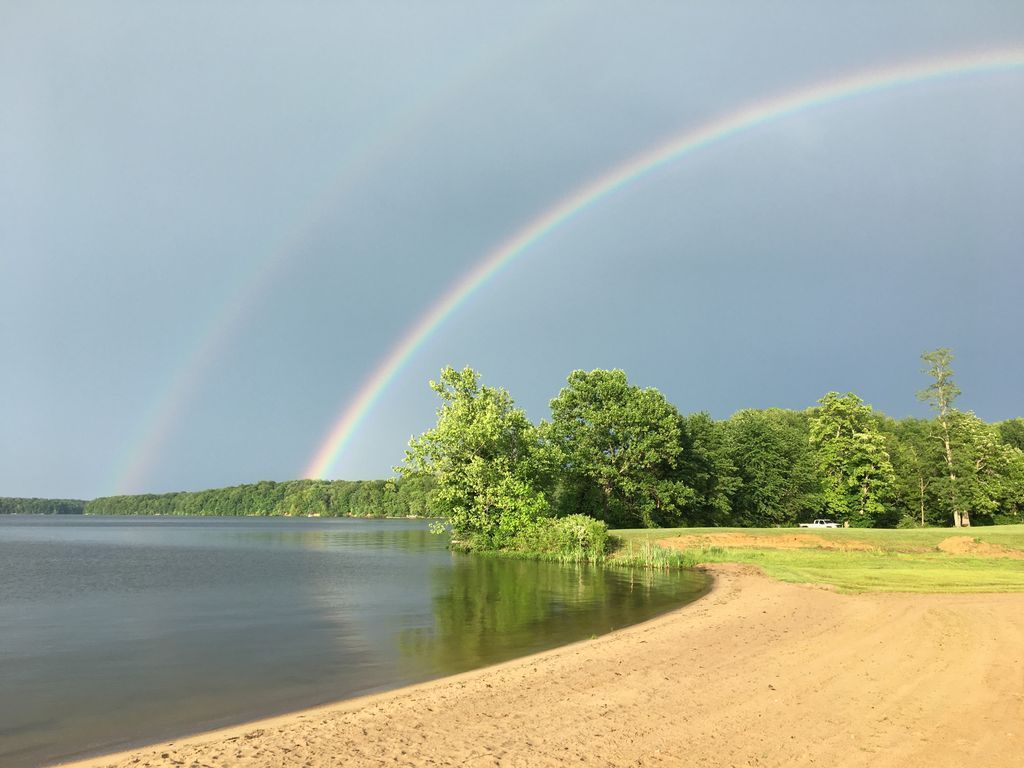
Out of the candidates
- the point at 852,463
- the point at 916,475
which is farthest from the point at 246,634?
the point at 916,475

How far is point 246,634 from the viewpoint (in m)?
19.5

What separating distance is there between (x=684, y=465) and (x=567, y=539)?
89.0 feet

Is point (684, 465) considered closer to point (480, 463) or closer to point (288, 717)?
point (480, 463)

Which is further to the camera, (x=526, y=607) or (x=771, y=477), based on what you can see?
(x=771, y=477)

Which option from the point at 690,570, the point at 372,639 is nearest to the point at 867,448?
the point at 690,570

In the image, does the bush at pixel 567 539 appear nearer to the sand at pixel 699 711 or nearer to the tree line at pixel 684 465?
the tree line at pixel 684 465

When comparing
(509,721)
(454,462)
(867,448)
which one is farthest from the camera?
(867,448)

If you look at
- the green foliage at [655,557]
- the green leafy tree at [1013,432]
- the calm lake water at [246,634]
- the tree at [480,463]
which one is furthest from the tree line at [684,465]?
the green leafy tree at [1013,432]

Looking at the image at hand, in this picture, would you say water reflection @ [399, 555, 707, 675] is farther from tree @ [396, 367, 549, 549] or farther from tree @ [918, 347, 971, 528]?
tree @ [918, 347, 971, 528]

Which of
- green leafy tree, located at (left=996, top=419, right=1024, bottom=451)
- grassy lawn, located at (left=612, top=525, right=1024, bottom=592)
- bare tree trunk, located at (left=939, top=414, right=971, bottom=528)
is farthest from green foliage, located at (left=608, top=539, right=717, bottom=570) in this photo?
green leafy tree, located at (left=996, top=419, right=1024, bottom=451)

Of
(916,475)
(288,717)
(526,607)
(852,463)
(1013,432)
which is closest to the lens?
(288,717)

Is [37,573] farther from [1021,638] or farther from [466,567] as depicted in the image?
[1021,638]

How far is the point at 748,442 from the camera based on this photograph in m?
73.2

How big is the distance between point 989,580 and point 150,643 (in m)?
29.5
